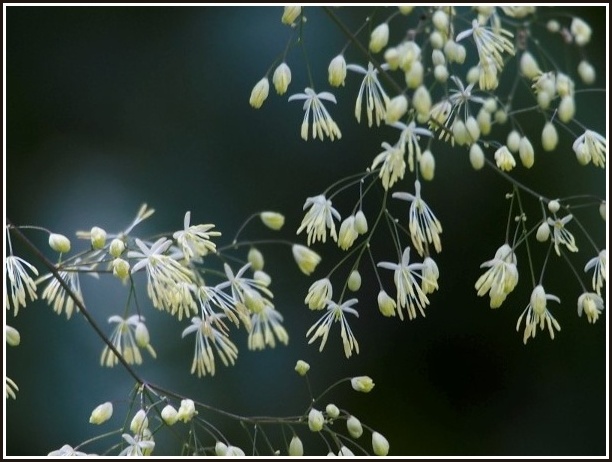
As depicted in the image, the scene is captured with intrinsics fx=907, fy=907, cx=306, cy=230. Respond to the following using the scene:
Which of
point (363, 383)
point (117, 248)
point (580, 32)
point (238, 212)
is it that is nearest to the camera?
point (580, 32)

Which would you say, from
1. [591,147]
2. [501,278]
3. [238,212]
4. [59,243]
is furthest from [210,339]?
[238,212]

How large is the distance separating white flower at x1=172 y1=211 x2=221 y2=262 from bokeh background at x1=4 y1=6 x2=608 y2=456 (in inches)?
44.1

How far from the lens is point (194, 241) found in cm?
91

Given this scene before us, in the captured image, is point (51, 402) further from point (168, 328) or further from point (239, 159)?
point (239, 159)

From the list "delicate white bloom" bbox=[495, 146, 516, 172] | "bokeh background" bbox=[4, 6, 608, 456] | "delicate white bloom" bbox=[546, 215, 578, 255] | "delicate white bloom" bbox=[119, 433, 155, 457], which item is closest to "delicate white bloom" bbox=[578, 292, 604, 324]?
"delicate white bloom" bbox=[546, 215, 578, 255]

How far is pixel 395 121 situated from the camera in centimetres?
80

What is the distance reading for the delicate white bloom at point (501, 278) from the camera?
2.94 ft

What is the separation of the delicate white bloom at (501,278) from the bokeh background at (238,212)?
109 cm

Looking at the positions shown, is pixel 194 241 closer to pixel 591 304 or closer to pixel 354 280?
pixel 354 280

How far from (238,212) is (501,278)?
1.30m

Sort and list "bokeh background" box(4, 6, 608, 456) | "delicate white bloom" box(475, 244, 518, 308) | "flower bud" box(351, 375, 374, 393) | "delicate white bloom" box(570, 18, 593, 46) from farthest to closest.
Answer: "bokeh background" box(4, 6, 608, 456)
"flower bud" box(351, 375, 374, 393)
"delicate white bloom" box(475, 244, 518, 308)
"delicate white bloom" box(570, 18, 593, 46)

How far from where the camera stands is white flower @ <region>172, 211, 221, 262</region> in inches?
35.4

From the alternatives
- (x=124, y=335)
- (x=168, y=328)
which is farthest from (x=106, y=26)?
(x=124, y=335)

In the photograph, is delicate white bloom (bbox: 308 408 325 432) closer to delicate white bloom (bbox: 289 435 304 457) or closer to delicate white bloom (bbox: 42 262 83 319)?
delicate white bloom (bbox: 289 435 304 457)
